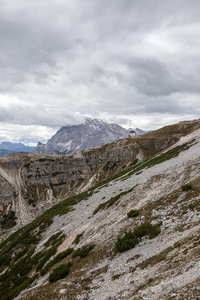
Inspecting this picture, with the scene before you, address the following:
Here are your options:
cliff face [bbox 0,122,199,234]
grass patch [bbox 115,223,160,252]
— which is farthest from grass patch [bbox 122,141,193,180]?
cliff face [bbox 0,122,199,234]

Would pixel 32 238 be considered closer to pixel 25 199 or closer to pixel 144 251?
pixel 144 251

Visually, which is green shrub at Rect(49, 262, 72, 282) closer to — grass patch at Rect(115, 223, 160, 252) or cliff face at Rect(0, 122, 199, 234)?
grass patch at Rect(115, 223, 160, 252)

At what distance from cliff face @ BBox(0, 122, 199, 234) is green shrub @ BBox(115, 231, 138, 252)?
305 feet

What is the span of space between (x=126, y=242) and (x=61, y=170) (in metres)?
132

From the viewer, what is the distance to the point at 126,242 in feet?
45.0

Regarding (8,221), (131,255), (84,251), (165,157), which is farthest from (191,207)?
(8,221)

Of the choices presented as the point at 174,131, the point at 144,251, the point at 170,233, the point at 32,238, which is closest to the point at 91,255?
the point at 144,251

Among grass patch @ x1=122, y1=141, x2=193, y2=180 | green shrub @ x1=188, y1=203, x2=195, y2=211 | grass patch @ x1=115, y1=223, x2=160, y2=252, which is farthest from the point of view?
grass patch @ x1=122, y1=141, x2=193, y2=180

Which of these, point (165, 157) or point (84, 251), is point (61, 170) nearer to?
point (165, 157)

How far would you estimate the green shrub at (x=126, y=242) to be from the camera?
13.2 m

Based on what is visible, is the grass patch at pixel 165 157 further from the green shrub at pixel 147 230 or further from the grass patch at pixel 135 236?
the grass patch at pixel 135 236

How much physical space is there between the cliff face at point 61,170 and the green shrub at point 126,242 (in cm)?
9308

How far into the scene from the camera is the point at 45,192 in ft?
415

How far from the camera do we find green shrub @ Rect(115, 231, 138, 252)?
13242 mm
